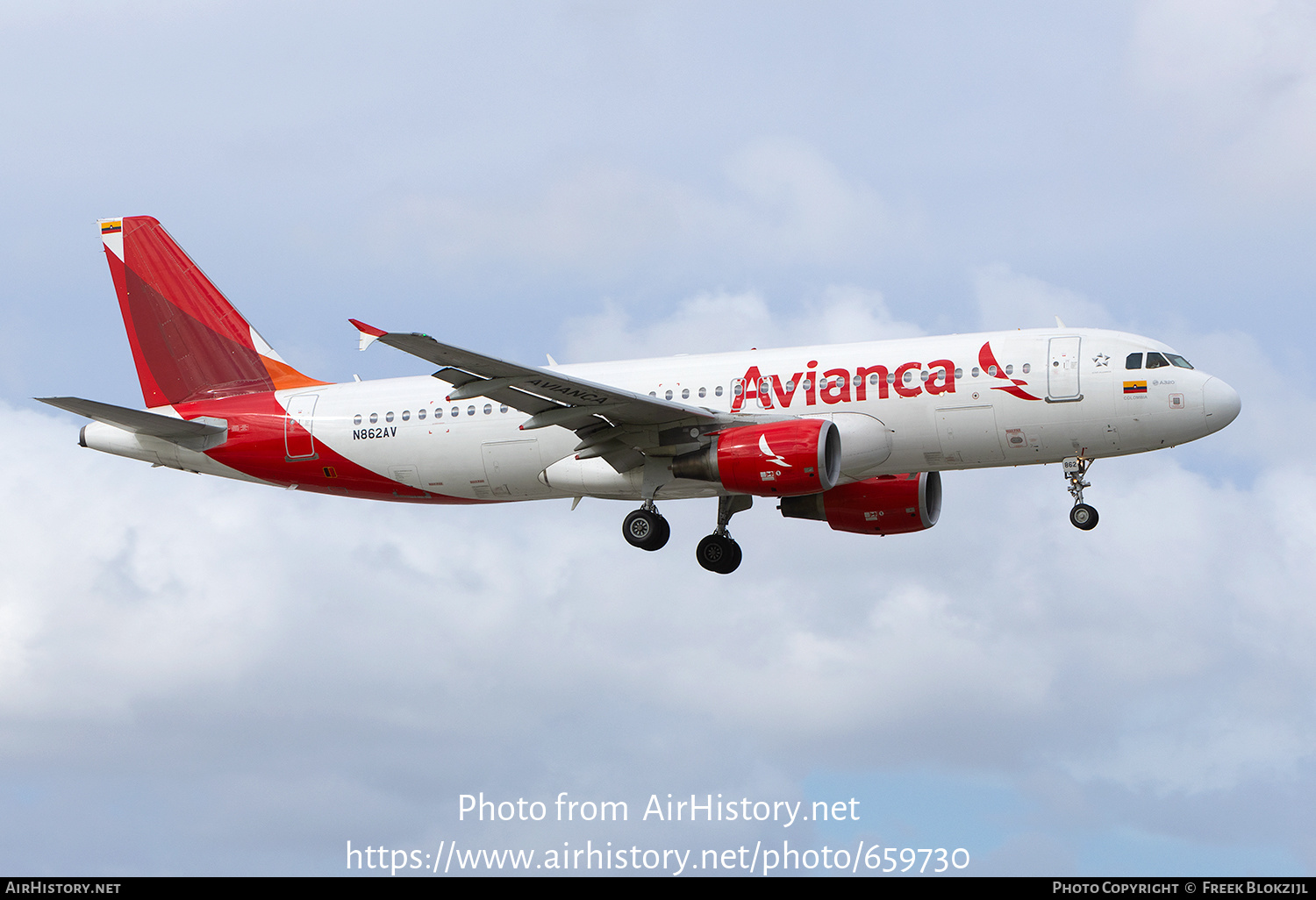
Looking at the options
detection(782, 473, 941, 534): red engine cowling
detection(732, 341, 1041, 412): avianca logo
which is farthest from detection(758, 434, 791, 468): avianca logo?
detection(782, 473, 941, 534): red engine cowling

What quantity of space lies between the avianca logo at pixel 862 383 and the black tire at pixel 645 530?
331 cm

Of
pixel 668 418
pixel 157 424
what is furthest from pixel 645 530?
pixel 157 424

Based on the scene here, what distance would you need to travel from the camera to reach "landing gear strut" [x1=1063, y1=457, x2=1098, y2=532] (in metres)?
34.2

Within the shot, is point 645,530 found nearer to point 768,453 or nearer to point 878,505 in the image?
point 768,453

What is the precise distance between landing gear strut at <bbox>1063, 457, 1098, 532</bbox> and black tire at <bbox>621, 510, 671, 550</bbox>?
31.0 ft

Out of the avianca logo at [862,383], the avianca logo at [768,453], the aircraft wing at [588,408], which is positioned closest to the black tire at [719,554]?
the aircraft wing at [588,408]

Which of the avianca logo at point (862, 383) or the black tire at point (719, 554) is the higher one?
the avianca logo at point (862, 383)

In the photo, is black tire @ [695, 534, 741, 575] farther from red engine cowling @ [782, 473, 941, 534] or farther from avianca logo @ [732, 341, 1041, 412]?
avianca logo @ [732, 341, 1041, 412]

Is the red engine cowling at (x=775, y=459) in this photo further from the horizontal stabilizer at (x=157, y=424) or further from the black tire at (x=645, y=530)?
the horizontal stabilizer at (x=157, y=424)

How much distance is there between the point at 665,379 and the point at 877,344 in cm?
513

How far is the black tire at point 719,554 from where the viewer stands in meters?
38.8

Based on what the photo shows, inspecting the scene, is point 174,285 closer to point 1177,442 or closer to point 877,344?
point 877,344

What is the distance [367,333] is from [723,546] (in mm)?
12788

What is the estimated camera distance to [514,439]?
37.1 meters
